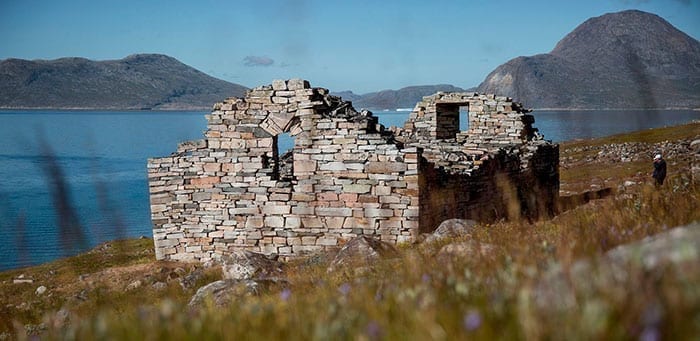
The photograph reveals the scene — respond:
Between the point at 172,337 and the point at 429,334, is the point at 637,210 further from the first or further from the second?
the point at 172,337

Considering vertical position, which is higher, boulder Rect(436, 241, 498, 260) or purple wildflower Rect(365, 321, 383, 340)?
purple wildflower Rect(365, 321, 383, 340)

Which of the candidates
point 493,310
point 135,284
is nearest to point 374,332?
point 493,310

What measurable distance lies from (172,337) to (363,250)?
22.5 ft

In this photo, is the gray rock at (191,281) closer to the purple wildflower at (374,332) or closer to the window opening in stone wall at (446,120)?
the purple wildflower at (374,332)

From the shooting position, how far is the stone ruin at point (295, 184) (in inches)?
519

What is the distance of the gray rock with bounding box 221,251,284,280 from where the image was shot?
400 inches

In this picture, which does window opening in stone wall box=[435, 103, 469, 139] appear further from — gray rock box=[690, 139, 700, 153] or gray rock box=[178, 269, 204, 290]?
gray rock box=[690, 139, 700, 153]

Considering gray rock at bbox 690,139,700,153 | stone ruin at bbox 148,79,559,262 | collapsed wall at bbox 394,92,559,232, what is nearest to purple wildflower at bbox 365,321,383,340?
stone ruin at bbox 148,79,559,262

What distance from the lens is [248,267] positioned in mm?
10391

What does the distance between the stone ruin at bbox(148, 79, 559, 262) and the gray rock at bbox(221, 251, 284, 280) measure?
2742 millimetres

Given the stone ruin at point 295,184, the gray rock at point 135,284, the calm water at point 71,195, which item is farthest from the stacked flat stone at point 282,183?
the gray rock at point 135,284

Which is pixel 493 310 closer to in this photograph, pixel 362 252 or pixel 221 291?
pixel 221 291

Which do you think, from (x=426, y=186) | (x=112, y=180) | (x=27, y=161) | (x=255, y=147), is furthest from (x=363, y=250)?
(x=27, y=161)

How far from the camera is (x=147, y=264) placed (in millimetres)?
14508
